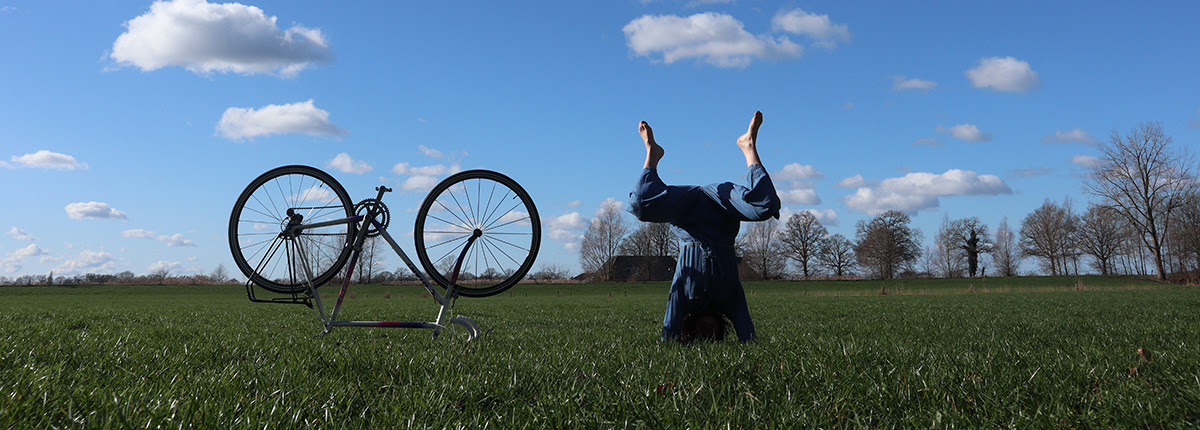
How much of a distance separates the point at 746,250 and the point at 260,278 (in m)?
75.6

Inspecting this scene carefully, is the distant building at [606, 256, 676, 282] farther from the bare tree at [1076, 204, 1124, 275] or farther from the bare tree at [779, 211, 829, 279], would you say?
the bare tree at [1076, 204, 1124, 275]

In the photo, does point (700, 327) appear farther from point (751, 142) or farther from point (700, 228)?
point (751, 142)

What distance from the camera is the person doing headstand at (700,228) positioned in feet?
17.6

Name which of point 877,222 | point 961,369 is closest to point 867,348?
point 961,369

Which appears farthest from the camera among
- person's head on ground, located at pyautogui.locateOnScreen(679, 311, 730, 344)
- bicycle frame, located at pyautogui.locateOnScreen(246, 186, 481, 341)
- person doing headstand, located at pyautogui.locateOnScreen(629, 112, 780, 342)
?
bicycle frame, located at pyautogui.locateOnScreen(246, 186, 481, 341)

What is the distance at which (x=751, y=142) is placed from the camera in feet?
17.7

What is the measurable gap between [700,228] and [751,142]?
808 millimetres

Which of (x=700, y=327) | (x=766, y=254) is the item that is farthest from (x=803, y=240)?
(x=700, y=327)

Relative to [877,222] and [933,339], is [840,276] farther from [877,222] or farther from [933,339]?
[933,339]

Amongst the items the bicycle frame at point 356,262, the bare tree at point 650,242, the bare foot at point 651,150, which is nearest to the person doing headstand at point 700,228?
the bare foot at point 651,150

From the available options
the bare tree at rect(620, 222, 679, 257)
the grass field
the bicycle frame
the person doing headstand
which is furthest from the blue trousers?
the bare tree at rect(620, 222, 679, 257)

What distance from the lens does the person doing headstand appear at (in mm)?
5371

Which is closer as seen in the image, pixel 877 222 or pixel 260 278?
pixel 260 278

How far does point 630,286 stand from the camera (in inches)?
2566
